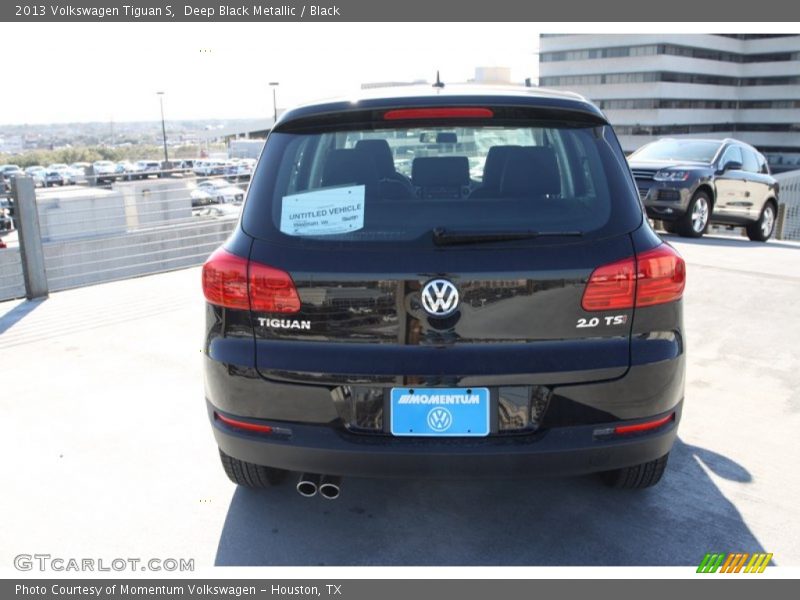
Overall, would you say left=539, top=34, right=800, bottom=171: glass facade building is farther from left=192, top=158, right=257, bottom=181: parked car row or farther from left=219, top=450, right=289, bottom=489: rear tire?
left=219, top=450, right=289, bottom=489: rear tire

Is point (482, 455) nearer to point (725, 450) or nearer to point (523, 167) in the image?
point (523, 167)

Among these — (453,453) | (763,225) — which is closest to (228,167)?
(763,225)

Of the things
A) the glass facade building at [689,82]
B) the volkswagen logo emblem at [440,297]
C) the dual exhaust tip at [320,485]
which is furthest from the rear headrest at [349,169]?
the glass facade building at [689,82]

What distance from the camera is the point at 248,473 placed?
3160 mm

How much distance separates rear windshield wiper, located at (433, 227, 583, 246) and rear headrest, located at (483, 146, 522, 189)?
0.30 metres

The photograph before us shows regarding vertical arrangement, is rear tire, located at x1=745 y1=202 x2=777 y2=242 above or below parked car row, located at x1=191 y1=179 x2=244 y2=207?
above

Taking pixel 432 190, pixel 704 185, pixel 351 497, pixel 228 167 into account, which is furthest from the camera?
pixel 228 167

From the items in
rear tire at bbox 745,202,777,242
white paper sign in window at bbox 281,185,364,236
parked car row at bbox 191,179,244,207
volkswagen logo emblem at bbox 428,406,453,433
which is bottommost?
parked car row at bbox 191,179,244,207

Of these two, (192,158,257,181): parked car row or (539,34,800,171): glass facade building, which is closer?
(192,158,257,181): parked car row

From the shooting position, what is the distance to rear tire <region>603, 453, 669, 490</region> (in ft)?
10.2

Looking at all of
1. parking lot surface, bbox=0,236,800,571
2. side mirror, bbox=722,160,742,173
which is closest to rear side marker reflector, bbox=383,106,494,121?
parking lot surface, bbox=0,236,800,571

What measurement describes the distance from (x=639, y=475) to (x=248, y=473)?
171 cm

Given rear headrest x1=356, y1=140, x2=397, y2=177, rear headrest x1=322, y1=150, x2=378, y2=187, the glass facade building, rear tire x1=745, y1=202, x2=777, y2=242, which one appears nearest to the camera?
rear headrest x1=322, y1=150, x2=378, y2=187

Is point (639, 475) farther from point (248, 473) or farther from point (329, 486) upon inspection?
point (248, 473)
